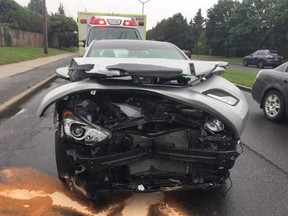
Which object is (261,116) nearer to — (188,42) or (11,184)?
(11,184)

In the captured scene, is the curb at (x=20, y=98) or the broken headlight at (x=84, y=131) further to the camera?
the curb at (x=20, y=98)

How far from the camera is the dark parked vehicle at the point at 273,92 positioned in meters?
7.68

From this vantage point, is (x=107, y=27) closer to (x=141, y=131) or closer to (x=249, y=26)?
(x=141, y=131)

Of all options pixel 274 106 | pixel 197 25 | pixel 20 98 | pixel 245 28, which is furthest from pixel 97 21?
pixel 197 25

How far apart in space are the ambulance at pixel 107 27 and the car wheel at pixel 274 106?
19.5 feet

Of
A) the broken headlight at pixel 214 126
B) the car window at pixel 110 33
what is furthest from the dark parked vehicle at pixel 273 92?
the car window at pixel 110 33

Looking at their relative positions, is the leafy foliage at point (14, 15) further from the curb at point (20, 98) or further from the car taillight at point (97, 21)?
the curb at point (20, 98)

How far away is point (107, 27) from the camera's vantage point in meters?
13.5

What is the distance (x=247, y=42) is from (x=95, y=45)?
1813 inches

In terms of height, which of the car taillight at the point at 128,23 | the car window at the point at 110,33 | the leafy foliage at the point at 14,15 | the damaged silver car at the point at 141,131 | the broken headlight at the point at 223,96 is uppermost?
the leafy foliage at the point at 14,15

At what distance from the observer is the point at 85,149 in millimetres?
3598

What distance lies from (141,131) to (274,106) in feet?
16.5

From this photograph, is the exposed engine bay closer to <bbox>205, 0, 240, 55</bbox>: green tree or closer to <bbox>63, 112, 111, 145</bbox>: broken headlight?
<bbox>63, 112, 111, 145</bbox>: broken headlight

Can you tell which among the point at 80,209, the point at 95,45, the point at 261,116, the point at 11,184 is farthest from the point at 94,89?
the point at 261,116
